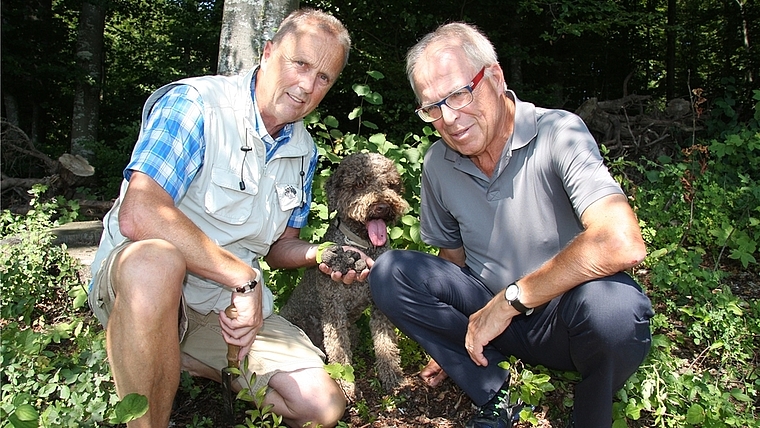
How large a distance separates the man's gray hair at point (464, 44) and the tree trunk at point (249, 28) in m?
1.38

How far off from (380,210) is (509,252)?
99cm

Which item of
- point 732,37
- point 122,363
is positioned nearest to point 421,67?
point 122,363

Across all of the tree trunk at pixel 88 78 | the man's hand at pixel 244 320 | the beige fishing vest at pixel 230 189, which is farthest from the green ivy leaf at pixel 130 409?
the tree trunk at pixel 88 78

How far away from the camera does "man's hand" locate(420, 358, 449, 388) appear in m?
3.03

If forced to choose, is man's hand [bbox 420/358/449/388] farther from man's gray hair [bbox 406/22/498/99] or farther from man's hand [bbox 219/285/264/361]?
man's gray hair [bbox 406/22/498/99]

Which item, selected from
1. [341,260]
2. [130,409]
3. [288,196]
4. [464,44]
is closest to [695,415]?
[341,260]

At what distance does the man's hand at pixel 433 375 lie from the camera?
3.03m

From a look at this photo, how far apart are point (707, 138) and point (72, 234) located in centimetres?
650

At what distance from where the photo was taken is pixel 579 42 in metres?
11.6

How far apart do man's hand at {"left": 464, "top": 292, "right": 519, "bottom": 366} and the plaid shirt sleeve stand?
133 centimetres

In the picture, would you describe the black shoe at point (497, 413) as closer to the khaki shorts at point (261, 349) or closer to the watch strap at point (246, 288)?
the khaki shorts at point (261, 349)

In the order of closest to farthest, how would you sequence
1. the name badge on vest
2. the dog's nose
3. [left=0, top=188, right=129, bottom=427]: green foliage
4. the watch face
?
[left=0, top=188, right=129, bottom=427]: green foliage < the watch face < the name badge on vest < the dog's nose

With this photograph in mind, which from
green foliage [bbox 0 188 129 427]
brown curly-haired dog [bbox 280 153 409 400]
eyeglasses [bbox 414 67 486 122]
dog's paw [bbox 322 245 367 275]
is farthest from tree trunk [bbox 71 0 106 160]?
eyeglasses [bbox 414 67 486 122]

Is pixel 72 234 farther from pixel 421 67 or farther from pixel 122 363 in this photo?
pixel 421 67
